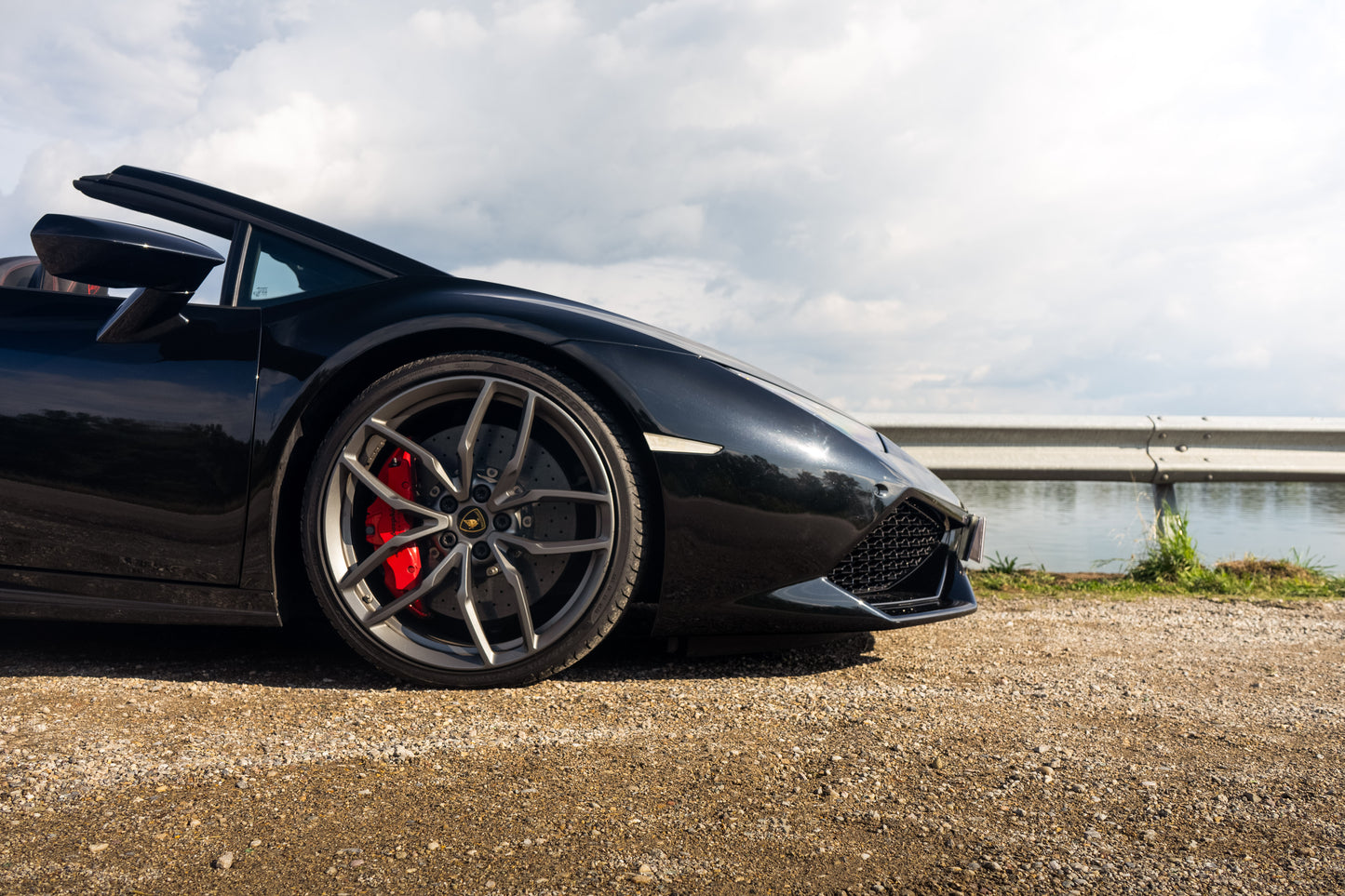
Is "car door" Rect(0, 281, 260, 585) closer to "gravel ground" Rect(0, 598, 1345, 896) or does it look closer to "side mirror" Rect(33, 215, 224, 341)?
"side mirror" Rect(33, 215, 224, 341)

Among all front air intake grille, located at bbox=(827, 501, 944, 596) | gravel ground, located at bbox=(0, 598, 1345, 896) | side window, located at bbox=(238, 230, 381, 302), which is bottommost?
gravel ground, located at bbox=(0, 598, 1345, 896)

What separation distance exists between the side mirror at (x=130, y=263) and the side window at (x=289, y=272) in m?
0.10

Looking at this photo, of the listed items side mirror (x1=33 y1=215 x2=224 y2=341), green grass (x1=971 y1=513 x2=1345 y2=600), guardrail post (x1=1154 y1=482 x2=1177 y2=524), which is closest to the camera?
side mirror (x1=33 y1=215 x2=224 y2=341)

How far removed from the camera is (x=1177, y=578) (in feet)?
14.4

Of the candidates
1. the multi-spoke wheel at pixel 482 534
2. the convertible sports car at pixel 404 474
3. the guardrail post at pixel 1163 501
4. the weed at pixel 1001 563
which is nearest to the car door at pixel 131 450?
the convertible sports car at pixel 404 474

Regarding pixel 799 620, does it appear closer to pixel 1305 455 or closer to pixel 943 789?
pixel 943 789

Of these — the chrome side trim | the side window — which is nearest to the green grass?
the chrome side trim

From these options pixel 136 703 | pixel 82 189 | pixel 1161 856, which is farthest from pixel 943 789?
pixel 82 189

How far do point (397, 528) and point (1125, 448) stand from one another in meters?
3.99

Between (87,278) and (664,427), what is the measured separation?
1.51 m

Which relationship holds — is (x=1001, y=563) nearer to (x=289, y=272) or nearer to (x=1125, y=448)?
(x=1125, y=448)

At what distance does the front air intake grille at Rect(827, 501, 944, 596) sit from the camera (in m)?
2.35

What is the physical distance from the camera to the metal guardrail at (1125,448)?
4.63 meters

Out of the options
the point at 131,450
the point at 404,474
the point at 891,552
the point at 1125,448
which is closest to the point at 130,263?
the point at 131,450
